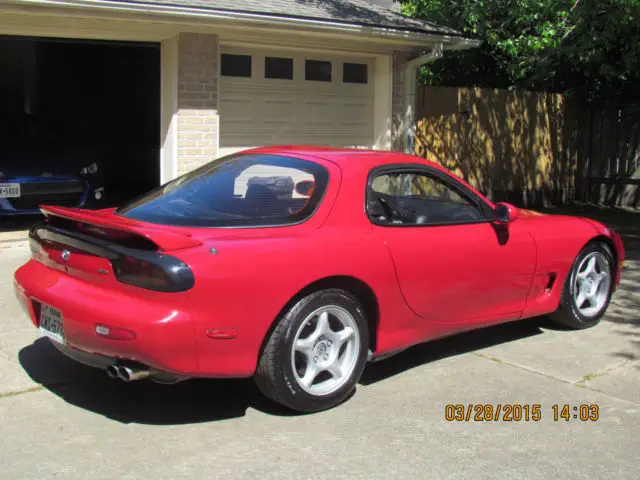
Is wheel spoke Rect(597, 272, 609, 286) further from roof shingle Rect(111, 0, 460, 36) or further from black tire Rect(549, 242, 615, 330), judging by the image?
roof shingle Rect(111, 0, 460, 36)

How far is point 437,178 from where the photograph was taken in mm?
5473

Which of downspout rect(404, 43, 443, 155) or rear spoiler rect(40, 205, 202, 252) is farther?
downspout rect(404, 43, 443, 155)

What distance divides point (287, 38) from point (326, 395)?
24.3 feet

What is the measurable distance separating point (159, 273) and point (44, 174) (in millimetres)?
7318

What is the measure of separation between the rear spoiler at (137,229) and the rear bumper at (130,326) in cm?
28

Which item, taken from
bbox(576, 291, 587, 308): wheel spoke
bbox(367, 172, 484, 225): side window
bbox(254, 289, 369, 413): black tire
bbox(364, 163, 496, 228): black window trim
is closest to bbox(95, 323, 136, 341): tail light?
bbox(254, 289, 369, 413): black tire

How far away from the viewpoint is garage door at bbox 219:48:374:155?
1091 cm

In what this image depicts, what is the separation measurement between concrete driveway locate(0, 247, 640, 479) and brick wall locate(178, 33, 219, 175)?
4906mm

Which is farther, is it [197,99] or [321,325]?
[197,99]

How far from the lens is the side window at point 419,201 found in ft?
17.1

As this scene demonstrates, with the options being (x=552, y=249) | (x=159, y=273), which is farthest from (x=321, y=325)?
(x=552, y=249)

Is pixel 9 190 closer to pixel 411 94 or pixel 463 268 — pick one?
pixel 411 94

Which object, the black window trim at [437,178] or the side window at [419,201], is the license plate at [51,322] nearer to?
the black window trim at [437,178]

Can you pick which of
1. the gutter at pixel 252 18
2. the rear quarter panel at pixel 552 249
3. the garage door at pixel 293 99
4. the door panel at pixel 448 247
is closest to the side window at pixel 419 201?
the door panel at pixel 448 247
